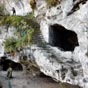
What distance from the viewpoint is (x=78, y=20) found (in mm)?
12570

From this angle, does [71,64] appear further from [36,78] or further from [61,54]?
[36,78]

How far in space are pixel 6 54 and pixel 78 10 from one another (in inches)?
263

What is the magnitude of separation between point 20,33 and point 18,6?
8.40 meters

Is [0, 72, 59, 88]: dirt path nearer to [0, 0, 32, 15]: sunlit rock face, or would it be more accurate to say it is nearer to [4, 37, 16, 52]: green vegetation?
[4, 37, 16, 52]: green vegetation

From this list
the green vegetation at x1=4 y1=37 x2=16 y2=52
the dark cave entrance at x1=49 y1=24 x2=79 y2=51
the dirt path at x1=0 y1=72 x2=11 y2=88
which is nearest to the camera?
the dark cave entrance at x1=49 y1=24 x2=79 y2=51

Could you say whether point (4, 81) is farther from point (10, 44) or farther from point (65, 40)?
point (65, 40)

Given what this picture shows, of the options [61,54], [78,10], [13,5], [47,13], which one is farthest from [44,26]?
[13,5]

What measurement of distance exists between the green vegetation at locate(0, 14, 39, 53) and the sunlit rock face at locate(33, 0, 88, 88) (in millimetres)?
679

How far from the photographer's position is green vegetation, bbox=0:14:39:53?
15.8 meters

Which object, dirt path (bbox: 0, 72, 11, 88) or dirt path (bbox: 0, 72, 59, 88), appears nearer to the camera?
dirt path (bbox: 0, 72, 59, 88)

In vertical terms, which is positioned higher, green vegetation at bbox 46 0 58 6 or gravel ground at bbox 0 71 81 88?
green vegetation at bbox 46 0 58 6

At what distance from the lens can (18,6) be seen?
24484 mm

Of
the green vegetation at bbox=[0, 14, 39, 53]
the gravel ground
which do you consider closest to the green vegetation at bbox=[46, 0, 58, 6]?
the green vegetation at bbox=[0, 14, 39, 53]

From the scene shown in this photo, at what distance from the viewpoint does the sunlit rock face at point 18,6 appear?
75.5 feet
